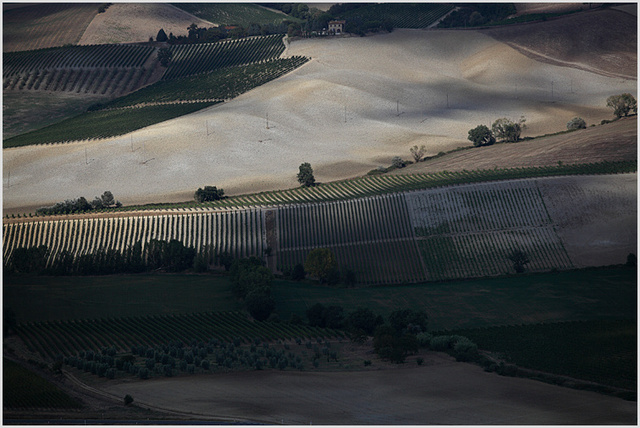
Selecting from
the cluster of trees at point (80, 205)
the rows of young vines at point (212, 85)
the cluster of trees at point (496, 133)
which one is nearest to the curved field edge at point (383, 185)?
the cluster of trees at point (80, 205)

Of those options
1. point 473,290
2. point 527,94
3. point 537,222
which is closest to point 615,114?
point 527,94

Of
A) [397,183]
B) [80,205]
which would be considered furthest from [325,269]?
[80,205]

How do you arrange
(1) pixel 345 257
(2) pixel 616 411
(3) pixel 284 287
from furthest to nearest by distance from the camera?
(1) pixel 345 257
(3) pixel 284 287
(2) pixel 616 411

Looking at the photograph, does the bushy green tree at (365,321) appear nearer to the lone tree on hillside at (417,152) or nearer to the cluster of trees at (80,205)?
the cluster of trees at (80,205)

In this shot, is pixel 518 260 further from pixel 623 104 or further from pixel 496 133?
pixel 623 104

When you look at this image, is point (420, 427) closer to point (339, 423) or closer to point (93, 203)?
point (339, 423)

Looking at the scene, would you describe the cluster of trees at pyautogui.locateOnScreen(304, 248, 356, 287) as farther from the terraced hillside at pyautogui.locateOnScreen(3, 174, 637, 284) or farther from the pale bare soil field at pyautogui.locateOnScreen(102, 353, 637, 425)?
the pale bare soil field at pyautogui.locateOnScreen(102, 353, 637, 425)
